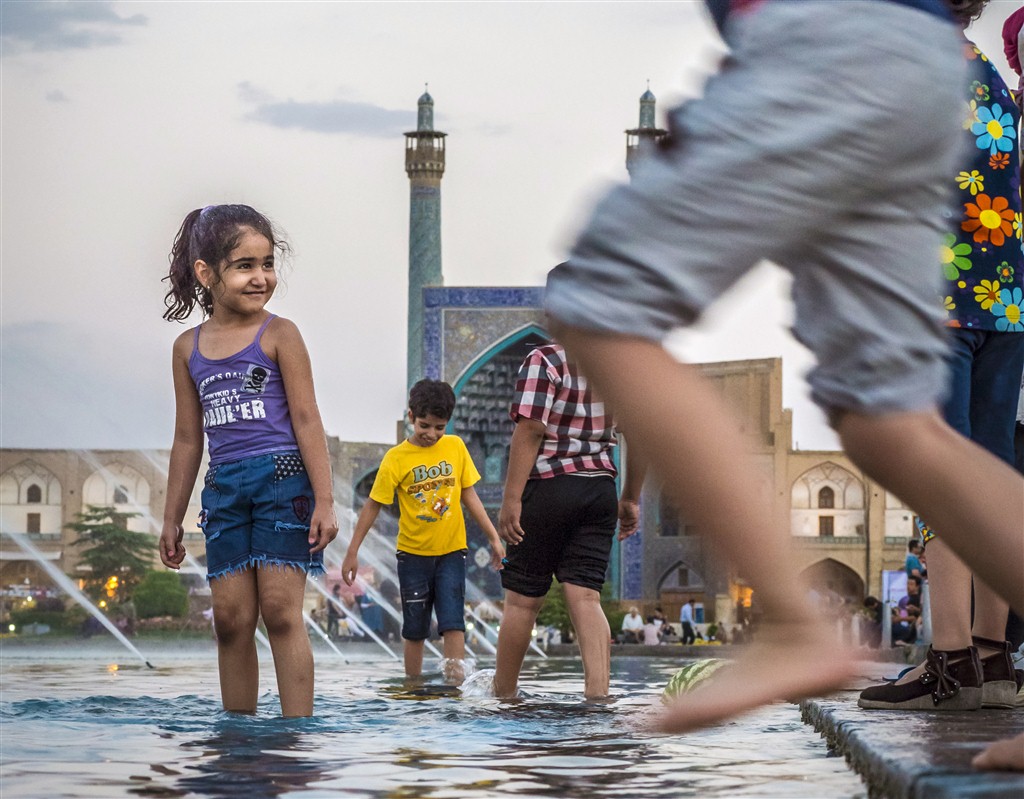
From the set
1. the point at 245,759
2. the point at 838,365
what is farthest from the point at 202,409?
the point at 838,365

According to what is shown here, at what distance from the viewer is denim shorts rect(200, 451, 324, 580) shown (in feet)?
9.67

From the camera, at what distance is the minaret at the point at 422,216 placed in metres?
28.2

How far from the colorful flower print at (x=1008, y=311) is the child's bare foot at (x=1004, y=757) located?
4.26ft

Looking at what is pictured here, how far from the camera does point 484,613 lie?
2572 cm

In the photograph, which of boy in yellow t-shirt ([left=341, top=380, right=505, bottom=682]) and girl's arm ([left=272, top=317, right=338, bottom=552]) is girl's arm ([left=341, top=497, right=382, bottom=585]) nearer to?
boy in yellow t-shirt ([left=341, top=380, right=505, bottom=682])

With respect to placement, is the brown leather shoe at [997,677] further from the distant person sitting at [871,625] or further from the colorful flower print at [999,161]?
the distant person sitting at [871,625]

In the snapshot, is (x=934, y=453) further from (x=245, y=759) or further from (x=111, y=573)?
(x=111, y=573)

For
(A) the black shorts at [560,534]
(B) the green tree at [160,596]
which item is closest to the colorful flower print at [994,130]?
(A) the black shorts at [560,534]

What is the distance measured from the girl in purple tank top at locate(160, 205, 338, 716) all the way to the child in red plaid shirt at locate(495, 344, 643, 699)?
0.94m

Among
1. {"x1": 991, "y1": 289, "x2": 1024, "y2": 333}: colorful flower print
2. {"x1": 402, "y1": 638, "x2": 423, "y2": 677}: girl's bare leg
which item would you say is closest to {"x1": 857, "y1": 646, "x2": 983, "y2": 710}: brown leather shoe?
{"x1": 991, "y1": 289, "x2": 1024, "y2": 333}: colorful flower print

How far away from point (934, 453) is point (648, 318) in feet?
0.87

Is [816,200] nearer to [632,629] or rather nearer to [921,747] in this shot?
[921,747]

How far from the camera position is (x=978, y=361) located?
2.59 m

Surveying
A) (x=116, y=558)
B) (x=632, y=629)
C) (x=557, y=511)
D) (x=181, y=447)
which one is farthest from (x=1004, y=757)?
(x=116, y=558)
